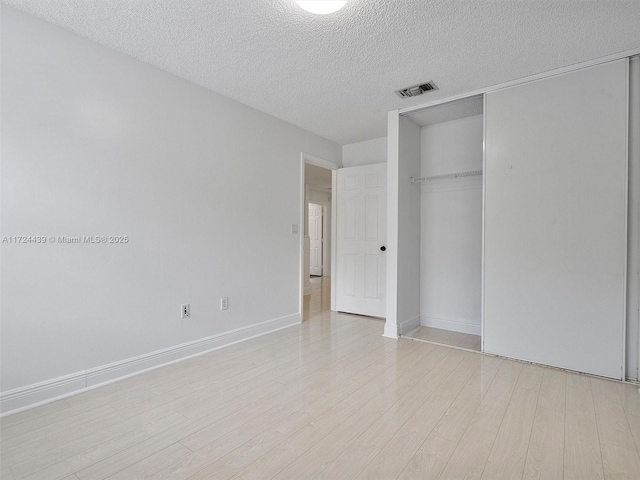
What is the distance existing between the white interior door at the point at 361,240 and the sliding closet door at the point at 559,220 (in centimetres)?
152

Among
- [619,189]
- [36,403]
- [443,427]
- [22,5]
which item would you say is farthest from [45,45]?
[619,189]

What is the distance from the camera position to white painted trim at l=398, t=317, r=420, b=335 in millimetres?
3672

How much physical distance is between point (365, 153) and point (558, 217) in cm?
265

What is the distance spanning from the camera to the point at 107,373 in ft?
8.00

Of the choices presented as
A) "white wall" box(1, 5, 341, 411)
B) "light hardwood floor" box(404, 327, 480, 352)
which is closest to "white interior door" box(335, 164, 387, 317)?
"light hardwood floor" box(404, 327, 480, 352)

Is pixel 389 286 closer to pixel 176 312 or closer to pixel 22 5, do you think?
pixel 176 312

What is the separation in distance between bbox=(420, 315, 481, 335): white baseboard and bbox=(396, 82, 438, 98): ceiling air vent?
102 inches

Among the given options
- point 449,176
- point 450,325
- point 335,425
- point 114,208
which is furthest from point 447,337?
point 114,208

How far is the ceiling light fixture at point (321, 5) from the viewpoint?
1895 millimetres

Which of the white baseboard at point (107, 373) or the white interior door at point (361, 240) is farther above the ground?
the white interior door at point (361, 240)

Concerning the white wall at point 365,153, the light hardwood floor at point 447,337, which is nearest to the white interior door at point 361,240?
the white wall at point 365,153

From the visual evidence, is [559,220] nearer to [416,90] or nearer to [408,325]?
[416,90]

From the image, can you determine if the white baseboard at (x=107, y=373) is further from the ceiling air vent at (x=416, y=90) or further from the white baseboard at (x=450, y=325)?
the ceiling air vent at (x=416, y=90)

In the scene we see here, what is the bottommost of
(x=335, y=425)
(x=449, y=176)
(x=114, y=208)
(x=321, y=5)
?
(x=335, y=425)
